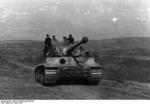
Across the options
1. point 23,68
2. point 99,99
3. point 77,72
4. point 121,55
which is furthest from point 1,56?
point 121,55

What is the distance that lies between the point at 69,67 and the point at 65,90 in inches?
31.9

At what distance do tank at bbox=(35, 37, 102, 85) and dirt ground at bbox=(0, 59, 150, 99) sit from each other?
14.4 inches

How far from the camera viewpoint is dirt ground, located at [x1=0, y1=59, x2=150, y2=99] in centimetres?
1246

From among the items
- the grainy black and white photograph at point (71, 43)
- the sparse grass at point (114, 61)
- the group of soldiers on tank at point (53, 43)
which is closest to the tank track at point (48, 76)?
the grainy black and white photograph at point (71, 43)

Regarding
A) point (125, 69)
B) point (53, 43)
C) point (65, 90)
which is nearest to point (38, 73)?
point (53, 43)

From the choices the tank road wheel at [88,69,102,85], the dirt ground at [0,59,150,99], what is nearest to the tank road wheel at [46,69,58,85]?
the dirt ground at [0,59,150,99]

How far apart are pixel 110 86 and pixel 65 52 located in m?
2.11

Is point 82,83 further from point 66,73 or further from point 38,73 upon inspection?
point 38,73

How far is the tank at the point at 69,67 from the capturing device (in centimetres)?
1299

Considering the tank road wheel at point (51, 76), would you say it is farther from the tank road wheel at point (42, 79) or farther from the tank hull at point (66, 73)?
the tank road wheel at point (42, 79)

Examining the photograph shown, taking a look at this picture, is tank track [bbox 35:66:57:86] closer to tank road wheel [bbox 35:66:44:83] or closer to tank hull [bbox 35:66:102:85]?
tank hull [bbox 35:66:102:85]

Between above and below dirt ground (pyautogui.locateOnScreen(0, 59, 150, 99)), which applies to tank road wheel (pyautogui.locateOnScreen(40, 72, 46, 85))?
above

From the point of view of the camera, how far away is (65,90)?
1298 cm

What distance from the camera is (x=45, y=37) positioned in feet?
49.3
